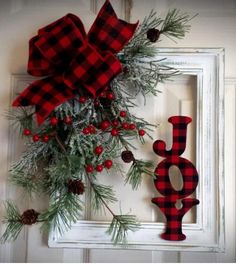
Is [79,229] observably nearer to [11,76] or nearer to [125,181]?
[125,181]

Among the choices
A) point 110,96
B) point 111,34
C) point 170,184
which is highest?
point 111,34

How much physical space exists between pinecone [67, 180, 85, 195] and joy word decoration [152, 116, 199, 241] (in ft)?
0.61

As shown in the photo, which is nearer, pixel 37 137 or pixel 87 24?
pixel 37 137

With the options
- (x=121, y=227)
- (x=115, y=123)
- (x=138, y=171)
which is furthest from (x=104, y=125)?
(x=121, y=227)

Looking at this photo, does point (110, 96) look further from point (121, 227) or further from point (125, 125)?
point (121, 227)

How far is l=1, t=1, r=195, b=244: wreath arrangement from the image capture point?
67 cm

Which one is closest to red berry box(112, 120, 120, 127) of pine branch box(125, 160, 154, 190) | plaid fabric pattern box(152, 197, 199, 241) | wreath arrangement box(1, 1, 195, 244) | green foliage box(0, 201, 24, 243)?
wreath arrangement box(1, 1, 195, 244)

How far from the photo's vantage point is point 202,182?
77 centimetres

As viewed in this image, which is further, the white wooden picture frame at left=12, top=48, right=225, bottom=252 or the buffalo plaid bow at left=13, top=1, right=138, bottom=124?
the white wooden picture frame at left=12, top=48, right=225, bottom=252

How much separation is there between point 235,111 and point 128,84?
297 mm

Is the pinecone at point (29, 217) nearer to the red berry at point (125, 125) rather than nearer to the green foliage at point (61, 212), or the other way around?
the green foliage at point (61, 212)

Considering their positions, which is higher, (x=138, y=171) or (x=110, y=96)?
(x=110, y=96)

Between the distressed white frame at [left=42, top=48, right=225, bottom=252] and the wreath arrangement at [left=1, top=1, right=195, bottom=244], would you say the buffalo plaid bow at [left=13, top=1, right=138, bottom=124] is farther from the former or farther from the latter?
the distressed white frame at [left=42, top=48, right=225, bottom=252]

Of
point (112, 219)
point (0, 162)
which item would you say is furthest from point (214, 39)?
point (0, 162)
